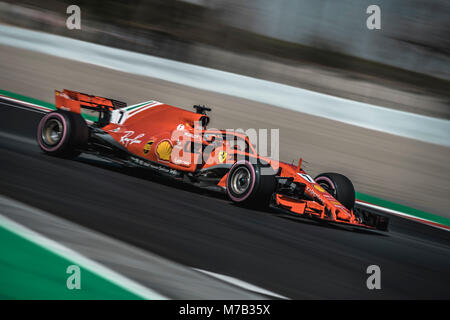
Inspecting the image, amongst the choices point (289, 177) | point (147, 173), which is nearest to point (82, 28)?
point (147, 173)

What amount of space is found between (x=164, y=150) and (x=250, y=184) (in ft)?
4.29

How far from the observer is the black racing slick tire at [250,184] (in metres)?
6.38

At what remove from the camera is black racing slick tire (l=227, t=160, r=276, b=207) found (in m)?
6.38

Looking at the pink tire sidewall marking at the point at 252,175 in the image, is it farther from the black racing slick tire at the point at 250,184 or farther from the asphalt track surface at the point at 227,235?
the asphalt track surface at the point at 227,235

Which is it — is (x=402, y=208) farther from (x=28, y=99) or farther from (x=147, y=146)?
Answer: (x=28, y=99)

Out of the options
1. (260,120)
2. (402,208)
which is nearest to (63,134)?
(260,120)

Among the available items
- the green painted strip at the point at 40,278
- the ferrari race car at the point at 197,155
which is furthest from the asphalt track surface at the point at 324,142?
the green painted strip at the point at 40,278

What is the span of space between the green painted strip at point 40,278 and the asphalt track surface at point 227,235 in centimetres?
82

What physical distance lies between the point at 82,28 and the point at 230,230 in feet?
35.4

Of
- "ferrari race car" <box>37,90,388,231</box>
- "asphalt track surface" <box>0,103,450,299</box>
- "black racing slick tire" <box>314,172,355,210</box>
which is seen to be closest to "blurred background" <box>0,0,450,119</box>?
"black racing slick tire" <box>314,172,355,210</box>

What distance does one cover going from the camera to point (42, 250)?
3.86 m

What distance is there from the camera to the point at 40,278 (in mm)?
3426

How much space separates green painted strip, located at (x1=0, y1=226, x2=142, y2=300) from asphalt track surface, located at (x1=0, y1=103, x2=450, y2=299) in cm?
82

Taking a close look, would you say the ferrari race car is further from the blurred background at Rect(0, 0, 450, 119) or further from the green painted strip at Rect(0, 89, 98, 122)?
the green painted strip at Rect(0, 89, 98, 122)
